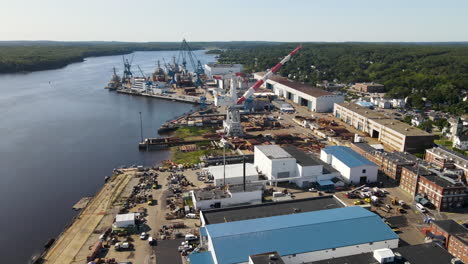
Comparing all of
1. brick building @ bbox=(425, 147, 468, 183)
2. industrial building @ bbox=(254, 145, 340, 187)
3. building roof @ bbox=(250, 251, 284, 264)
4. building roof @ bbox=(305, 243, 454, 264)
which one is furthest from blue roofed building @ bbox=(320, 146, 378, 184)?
building roof @ bbox=(250, 251, 284, 264)

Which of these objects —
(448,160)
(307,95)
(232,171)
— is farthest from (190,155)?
(307,95)

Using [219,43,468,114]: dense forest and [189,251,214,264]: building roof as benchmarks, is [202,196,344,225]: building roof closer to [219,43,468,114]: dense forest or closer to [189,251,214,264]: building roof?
[189,251,214,264]: building roof

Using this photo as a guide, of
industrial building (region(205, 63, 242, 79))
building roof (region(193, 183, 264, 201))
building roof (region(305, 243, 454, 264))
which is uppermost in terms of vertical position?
industrial building (region(205, 63, 242, 79))

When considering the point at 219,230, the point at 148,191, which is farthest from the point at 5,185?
the point at 219,230

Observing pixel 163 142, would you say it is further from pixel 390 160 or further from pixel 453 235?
pixel 453 235

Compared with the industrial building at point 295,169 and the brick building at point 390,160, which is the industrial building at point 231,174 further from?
the brick building at point 390,160

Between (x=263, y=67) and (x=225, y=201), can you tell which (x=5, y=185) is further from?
(x=263, y=67)

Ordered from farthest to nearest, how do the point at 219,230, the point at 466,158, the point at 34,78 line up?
1. the point at 34,78
2. the point at 466,158
3. the point at 219,230
